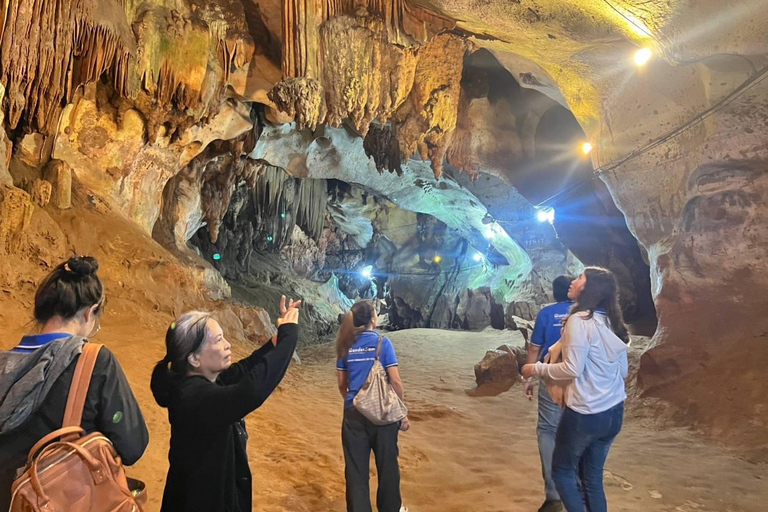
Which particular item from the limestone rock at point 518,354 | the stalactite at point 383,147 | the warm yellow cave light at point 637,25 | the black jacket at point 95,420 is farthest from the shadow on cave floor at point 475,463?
the stalactite at point 383,147

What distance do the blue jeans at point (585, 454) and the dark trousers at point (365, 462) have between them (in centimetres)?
96

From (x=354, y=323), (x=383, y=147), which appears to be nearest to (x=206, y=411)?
(x=354, y=323)

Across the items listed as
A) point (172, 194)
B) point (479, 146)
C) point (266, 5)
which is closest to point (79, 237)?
point (172, 194)

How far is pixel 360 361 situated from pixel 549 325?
1.59 m

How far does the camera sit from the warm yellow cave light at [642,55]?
249 inches

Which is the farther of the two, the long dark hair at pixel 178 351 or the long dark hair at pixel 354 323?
the long dark hair at pixel 354 323

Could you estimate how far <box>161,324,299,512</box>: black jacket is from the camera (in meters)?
1.67

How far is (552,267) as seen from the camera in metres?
17.3

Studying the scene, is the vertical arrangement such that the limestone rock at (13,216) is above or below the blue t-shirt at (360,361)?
above

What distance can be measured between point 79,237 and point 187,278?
5.84ft

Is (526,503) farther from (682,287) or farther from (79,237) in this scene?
(79,237)

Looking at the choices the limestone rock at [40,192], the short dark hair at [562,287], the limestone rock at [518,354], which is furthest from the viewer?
the limestone rock at [518,354]

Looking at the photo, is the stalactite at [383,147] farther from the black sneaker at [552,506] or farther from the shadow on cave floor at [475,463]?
the black sneaker at [552,506]

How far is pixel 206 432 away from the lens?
1690mm
